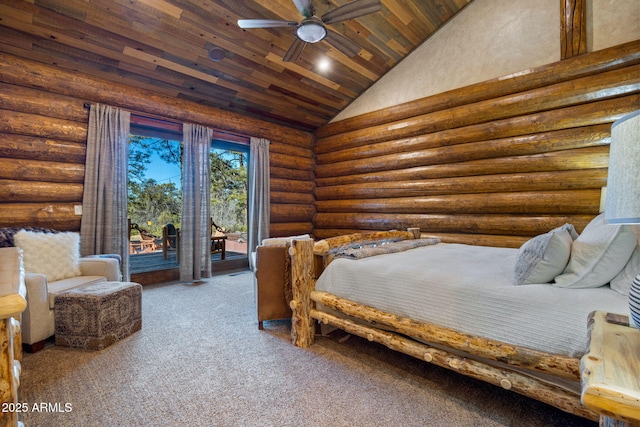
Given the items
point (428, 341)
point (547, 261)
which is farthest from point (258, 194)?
point (547, 261)

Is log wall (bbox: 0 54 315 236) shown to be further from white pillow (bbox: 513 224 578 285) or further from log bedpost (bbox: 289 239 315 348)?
white pillow (bbox: 513 224 578 285)

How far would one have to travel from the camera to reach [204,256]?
4906 mm

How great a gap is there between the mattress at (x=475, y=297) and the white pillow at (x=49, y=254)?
252 centimetres

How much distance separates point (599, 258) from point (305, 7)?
303cm

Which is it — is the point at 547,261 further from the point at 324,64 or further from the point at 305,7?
the point at 324,64

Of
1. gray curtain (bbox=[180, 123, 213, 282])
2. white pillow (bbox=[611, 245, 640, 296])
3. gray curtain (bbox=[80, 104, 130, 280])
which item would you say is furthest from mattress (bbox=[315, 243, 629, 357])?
gray curtain (bbox=[80, 104, 130, 280])

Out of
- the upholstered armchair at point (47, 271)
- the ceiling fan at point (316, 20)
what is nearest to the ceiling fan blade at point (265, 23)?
the ceiling fan at point (316, 20)

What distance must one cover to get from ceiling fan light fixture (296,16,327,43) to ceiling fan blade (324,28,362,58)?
130mm

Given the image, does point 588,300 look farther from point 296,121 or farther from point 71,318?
point 296,121

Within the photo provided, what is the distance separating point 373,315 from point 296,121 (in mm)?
4852

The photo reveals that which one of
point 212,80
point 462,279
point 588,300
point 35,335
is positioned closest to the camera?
point 588,300

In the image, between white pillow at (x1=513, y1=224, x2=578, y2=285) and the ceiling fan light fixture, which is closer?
white pillow at (x1=513, y1=224, x2=578, y2=285)

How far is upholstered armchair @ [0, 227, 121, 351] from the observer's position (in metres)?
2.34

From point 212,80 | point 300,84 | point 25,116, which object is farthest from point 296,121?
point 25,116
